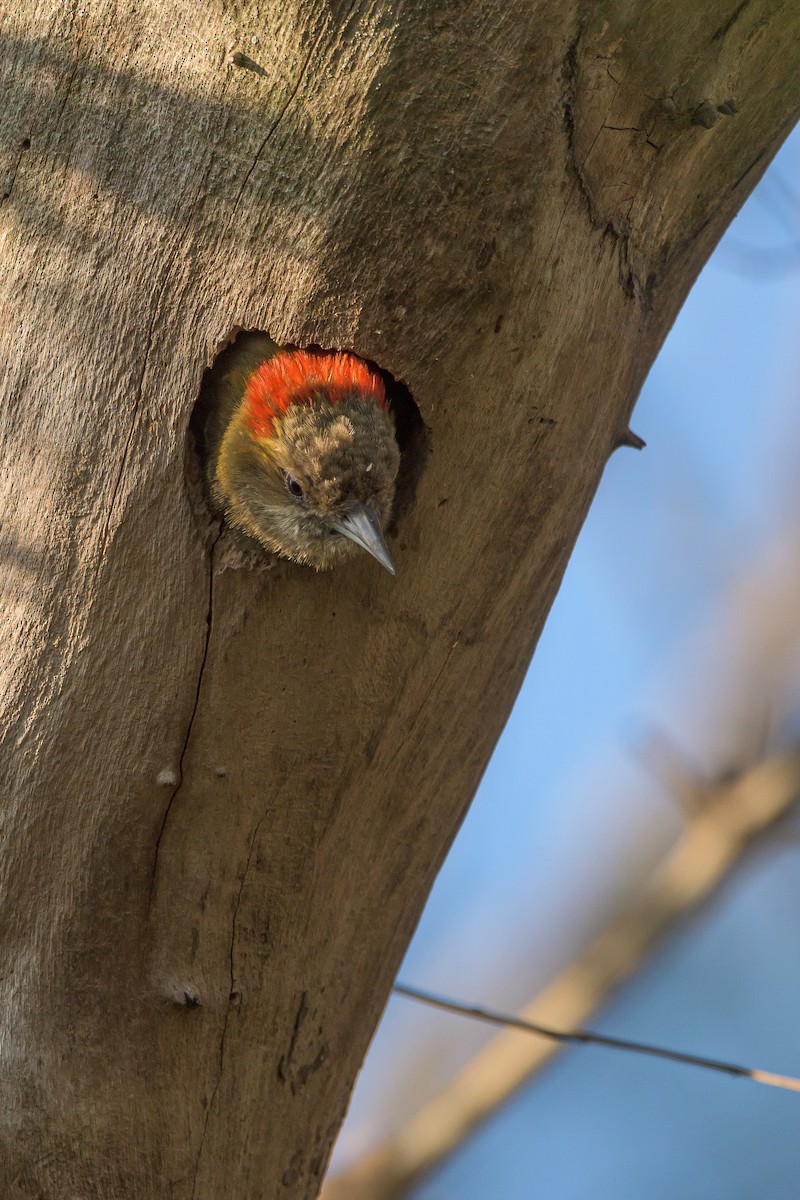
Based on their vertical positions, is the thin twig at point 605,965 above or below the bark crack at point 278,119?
below

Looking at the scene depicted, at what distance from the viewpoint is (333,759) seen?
2654 mm

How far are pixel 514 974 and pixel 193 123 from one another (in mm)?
4761

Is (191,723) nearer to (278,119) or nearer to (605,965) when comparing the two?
(278,119)

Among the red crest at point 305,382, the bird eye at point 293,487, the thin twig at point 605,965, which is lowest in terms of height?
the thin twig at point 605,965

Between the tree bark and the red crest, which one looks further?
the red crest

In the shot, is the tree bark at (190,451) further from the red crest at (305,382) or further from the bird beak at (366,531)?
the red crest at (305,382)

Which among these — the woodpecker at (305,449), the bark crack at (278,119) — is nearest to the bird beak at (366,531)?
the woodpecker at (305,449)

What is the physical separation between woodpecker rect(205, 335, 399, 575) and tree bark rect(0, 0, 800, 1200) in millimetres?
128

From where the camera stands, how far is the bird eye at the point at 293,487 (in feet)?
9.72

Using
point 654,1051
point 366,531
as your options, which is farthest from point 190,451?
point 654,1051

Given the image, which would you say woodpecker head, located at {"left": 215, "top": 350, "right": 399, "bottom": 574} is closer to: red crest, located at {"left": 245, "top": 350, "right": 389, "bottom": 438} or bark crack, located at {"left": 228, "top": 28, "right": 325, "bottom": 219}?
red crest, located at {"left": 245, "top": 350, "right": 389, "bottom": 438}

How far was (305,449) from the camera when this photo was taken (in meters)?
2.95

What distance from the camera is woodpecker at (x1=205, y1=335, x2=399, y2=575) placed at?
265cm

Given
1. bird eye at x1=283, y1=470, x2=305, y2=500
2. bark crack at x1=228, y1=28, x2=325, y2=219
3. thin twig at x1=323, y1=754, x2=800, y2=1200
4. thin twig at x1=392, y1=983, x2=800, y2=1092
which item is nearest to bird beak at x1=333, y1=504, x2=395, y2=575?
bird eye at x1=283, y1=470, x2=305, y2=500
